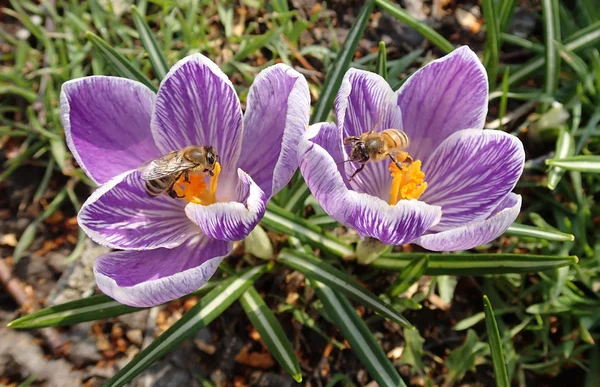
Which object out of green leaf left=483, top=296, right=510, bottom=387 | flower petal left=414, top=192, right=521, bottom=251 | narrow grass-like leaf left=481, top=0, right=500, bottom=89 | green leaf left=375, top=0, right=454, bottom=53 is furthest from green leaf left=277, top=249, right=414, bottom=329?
narrow grass-like leaf left=481, top=0, right=500, bottom=89

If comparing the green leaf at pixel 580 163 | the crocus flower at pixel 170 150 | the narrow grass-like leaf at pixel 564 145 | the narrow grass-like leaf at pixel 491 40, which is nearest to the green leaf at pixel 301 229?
the crocus flower at pixel 170 150

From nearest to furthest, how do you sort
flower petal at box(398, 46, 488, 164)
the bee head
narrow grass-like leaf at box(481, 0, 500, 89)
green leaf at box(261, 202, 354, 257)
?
the bee head < flower petal at box(398, 46, 488, 164) < green leaf at box(261, 202, 354, 257) < narrow grass-like leaf at box(481, 0, 500, 89)

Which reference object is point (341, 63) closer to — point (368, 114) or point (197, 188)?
point (368, 114)

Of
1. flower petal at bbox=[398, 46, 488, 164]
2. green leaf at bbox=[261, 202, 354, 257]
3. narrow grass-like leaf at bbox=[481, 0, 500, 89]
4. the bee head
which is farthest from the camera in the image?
narrow grass-like leaf at bbox=[481, 0, 500, 89]

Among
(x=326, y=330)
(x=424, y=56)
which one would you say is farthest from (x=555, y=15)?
(x=326, y=330)

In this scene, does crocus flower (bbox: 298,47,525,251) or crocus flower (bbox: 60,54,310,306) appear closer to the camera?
crocus flower (bbox: 298,47,525,251)

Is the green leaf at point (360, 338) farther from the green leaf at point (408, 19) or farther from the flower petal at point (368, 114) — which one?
the green leaf at point (408, 19)

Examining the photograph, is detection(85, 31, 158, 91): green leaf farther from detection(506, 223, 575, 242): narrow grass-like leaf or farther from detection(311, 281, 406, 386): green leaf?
detection(506, 223, 575, 242): narrow grass-like leaf

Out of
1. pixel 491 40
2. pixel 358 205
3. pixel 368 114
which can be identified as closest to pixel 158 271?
pixel 358 205

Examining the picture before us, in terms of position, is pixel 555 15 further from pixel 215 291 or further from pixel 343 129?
pixel 215 291
